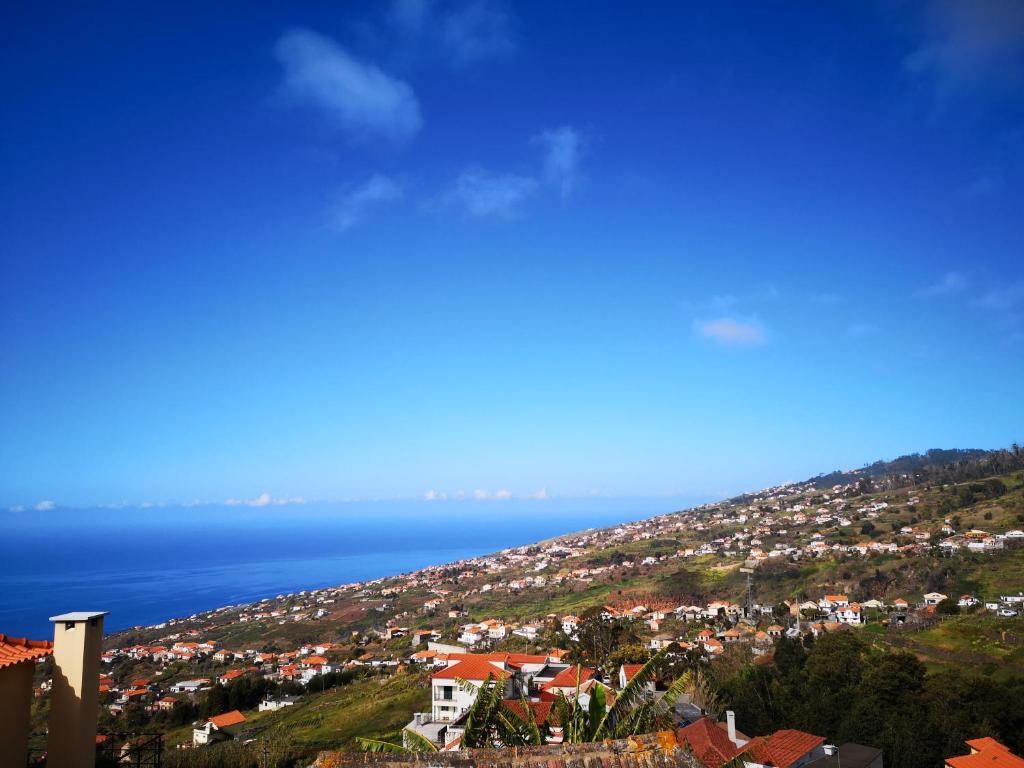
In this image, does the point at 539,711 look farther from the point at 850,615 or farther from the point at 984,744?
the point at 850,615

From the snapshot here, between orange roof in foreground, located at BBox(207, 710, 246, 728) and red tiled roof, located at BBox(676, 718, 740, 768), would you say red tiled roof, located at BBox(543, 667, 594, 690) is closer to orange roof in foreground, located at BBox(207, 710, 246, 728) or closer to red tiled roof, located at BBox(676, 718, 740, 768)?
red tiled roof, located at BBox(676, 718, 740, 768)

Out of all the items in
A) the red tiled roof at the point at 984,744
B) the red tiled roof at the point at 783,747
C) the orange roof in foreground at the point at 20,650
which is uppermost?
the orange roof in foreground at the point at 20,650

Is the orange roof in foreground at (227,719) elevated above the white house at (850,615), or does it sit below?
above

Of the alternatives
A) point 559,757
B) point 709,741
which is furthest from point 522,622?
point 559,757

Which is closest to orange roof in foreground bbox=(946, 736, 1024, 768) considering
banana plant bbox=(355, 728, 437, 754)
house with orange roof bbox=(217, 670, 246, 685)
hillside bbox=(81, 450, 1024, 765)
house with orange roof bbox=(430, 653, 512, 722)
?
hillside bbox=(81, 450, 1024, 765)

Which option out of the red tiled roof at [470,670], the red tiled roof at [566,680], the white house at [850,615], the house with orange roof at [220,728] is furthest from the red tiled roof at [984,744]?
the house with orange roof at [220,728]

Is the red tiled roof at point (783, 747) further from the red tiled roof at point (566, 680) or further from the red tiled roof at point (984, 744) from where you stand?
the red tiled roof at point (566, 680)
